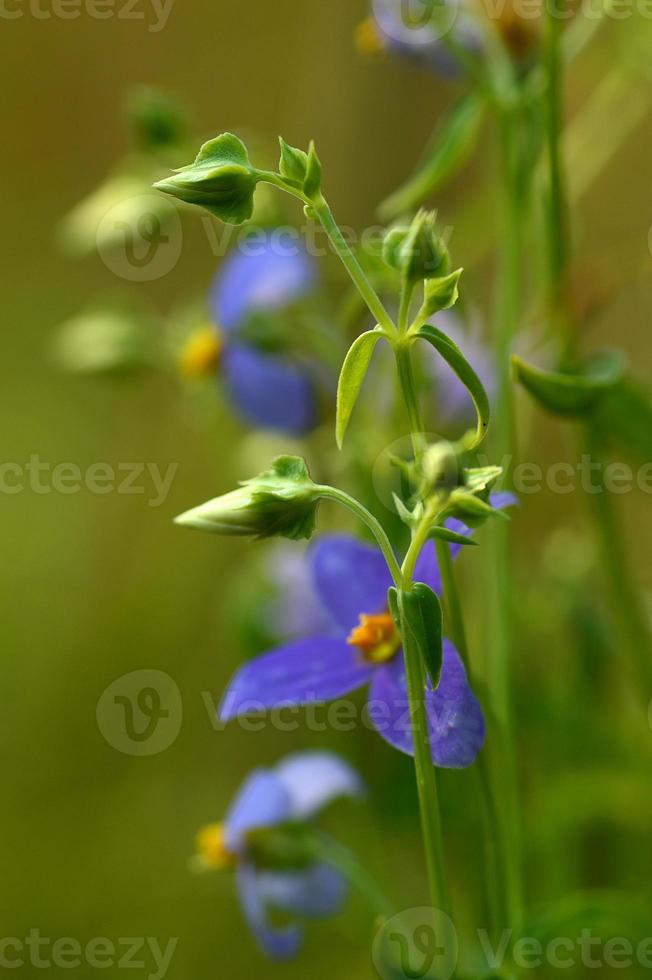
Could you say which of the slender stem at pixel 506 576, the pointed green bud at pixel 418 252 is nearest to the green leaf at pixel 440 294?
the pointed green bud at pixel 418 252

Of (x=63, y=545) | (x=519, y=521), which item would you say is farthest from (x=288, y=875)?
(x=63, y=545)

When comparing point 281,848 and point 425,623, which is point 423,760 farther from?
point 281,848

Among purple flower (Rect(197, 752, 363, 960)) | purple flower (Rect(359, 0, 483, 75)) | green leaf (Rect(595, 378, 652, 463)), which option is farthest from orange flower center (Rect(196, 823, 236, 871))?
purple flower (Rect(359, 0, 483, 75))

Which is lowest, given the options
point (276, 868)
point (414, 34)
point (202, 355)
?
point (276, 868)

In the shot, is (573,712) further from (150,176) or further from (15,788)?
(15,788)

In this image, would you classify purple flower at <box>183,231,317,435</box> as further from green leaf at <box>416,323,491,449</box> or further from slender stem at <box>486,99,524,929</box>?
green leaf at <box>416,323,491,449</box>

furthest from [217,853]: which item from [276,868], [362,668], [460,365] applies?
[460,365]
